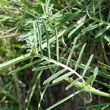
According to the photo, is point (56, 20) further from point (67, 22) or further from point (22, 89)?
point (22, 89)

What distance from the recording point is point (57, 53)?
0.68 metres

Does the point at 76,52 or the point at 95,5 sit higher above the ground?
the point at 95,5

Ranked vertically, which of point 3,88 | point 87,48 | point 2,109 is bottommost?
point 2,109

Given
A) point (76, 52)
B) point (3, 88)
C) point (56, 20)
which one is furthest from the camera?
point (3, 88)

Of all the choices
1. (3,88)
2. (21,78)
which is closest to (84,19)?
(21,78)

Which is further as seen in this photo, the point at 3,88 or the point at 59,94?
the point at 3,88

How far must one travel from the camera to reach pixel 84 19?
87 cm

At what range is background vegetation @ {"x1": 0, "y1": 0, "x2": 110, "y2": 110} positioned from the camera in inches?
26.9

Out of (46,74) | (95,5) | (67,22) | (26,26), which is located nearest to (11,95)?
(46,74)

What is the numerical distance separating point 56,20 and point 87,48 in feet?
0.85

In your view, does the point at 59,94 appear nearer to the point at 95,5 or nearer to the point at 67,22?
the point at 67,22

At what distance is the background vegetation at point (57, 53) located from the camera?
682 millimetres

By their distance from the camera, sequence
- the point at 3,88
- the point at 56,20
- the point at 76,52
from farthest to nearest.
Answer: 1. the point at 3,88
2. the point at 76,52
3. the point at 56,20

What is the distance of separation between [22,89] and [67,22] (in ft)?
2.07
